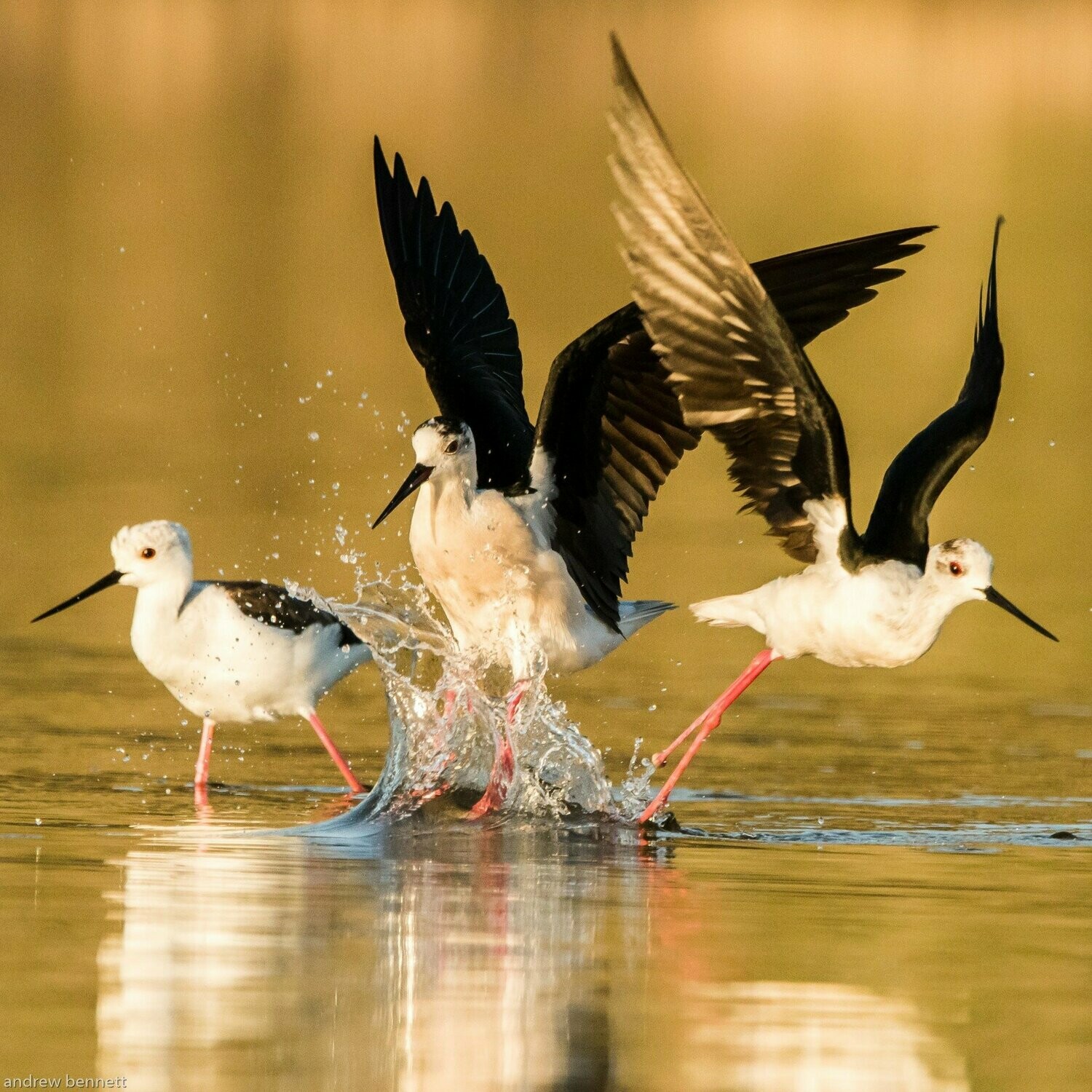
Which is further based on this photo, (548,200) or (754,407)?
(548,200)

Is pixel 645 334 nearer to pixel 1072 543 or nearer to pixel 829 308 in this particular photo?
pixel 829 308

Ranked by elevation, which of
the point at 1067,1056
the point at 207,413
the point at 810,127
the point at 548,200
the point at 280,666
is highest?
the point at 810,127

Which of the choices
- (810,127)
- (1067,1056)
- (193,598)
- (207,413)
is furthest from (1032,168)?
(1067,1056)

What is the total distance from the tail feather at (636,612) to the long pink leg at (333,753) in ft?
4.24

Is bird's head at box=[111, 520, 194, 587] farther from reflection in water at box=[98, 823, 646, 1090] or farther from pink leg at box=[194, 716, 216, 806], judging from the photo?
reflection in water at box=[98, 823, 646, 1090]

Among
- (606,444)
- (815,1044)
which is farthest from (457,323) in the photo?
(815,1044)

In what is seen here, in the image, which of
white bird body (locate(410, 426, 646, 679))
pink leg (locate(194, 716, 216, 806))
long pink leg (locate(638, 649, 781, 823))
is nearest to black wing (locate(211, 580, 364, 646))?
pink leg (locate(194, 716, 216, 806))

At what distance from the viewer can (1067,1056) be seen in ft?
22.1

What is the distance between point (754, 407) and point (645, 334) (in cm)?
91

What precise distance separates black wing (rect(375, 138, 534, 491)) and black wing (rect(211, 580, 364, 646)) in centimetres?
103

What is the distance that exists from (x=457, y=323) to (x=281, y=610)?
1579 mm

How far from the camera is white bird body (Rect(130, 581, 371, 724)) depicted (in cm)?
1196

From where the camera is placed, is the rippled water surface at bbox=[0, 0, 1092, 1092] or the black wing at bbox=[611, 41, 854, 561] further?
the black wing at bbox=[611, 41, 854, 561]

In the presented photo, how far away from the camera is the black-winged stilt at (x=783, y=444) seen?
971 cm
